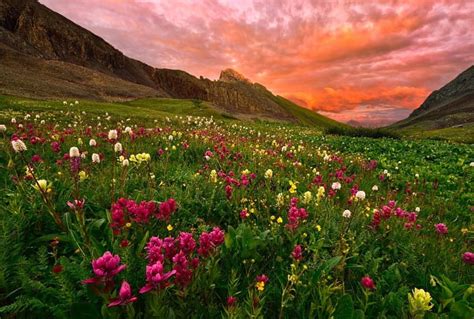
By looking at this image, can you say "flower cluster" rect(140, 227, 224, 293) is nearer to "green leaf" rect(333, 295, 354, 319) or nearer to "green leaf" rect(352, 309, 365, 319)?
"green leaf" rect(333, 295, 354, 319)

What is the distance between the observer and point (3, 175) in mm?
4832

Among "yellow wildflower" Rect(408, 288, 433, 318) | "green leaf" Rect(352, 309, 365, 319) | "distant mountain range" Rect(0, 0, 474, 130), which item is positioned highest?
"distant mountain range" Rect(0, 0, 474, 130)

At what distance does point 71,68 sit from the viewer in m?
102

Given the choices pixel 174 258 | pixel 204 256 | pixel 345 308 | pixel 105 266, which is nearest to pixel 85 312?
pixel 105 266

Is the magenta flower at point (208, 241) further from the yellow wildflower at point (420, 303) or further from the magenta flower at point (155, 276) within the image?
the yellow wildflower at point (420, 303)

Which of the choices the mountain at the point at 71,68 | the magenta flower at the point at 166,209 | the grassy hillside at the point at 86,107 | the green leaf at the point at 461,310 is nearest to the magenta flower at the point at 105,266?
the magenta flower at the point at 166,209

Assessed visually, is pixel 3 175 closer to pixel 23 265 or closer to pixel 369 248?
pixel 23 265

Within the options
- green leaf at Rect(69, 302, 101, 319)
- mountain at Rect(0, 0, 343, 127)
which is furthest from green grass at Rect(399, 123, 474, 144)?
mountain at Rect(0, 0, 343, 127)

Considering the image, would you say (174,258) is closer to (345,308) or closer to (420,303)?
(345,308)

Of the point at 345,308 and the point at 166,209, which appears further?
the point at 166,209

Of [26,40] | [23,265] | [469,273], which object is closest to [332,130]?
[469,273]

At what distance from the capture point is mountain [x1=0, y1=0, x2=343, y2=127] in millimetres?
73312

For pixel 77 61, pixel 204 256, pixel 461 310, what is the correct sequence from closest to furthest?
pixel 461 310 < pixel 204 256 < pixel 77 61

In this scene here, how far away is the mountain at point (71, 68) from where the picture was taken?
73.3 meters
